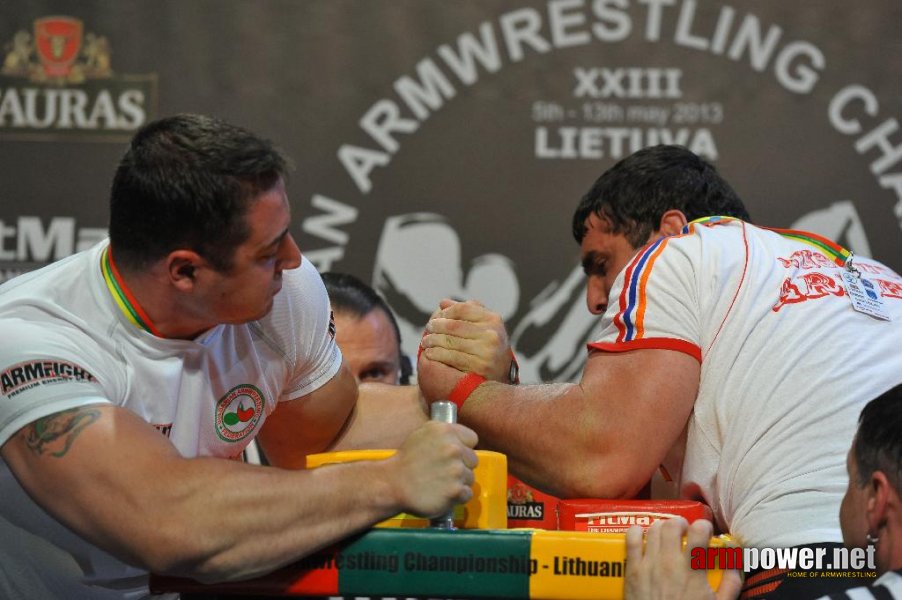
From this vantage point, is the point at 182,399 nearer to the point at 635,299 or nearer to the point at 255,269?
the point at 255,269

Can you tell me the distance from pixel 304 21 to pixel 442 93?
1.48ft

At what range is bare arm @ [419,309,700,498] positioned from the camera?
172cm

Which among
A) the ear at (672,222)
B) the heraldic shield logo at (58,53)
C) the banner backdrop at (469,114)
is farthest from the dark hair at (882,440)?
the heraldic shield logo at (58,53)

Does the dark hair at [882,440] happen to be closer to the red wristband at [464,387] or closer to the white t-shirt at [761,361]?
the white t-shirt at [761,361]

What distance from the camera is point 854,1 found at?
312 cm

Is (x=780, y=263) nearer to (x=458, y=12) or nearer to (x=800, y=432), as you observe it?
(x=800, y=432)

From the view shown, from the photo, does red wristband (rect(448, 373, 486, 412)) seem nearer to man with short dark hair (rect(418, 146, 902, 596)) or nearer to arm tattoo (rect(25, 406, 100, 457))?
man with short dark hair (rect(418, 146, 902, 596))

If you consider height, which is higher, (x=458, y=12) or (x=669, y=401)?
(x=458, y=12)

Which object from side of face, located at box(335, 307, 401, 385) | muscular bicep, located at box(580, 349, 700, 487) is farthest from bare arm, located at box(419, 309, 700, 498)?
side of face, located at box(335, 307, 401, 385)

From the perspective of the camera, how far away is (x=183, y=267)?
166 cm

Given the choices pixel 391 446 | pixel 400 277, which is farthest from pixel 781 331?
pixel 400 277

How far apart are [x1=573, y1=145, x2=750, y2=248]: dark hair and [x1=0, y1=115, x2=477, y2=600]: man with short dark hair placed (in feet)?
2.15

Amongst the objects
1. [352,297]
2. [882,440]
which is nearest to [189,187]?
[882,440]

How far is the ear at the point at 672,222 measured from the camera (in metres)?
2.25
